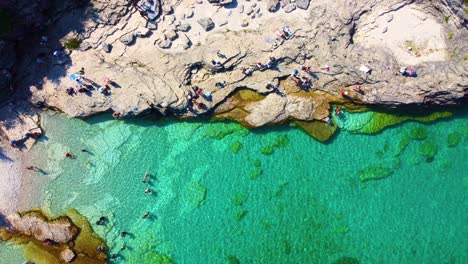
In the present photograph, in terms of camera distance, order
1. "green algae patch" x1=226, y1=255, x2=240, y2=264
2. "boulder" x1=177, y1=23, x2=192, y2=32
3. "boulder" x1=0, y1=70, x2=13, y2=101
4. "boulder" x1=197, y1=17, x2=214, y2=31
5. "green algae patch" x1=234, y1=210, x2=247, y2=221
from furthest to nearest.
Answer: "green algae patch" x1=234, y1=210, x2=247, y2=221, "green algae patch" x1=226, y1=255, x2=240, y2=264, "boulder" x1=177, y1=23, x2=192, y2=32, "boulder" x1=197, y1=17, x2=214, y2=31, "boulder" x1=0, y1=70, x2=13, y2=101

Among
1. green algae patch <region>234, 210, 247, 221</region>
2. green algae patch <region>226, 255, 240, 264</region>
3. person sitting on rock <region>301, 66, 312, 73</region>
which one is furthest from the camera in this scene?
green algae patch <region>234, 210, 247, 221</region>

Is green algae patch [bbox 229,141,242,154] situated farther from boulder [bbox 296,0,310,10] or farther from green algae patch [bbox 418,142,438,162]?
green algae patch [bbox 418,142,438,162]

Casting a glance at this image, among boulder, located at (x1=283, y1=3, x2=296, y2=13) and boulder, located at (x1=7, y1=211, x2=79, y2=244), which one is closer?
boulder, located at (x1=283, y1=3, x2=296, y2=13)

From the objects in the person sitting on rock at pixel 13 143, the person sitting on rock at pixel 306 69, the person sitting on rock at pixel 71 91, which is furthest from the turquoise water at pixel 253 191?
the person sitting on rock at pixel 306 69

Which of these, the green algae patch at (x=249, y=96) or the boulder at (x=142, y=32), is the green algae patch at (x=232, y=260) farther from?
the boulder at (x=142, y=32)

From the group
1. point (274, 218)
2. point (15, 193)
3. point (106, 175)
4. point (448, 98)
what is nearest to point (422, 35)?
point (448, 98)

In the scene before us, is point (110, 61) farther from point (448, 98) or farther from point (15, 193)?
point (448, 98)

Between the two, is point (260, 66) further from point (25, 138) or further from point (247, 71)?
point (25, 138)

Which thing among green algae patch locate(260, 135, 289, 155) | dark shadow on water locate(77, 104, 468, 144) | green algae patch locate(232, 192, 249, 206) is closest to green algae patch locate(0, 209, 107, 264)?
dark shadow on water locate(77, 104, 468, 144)
